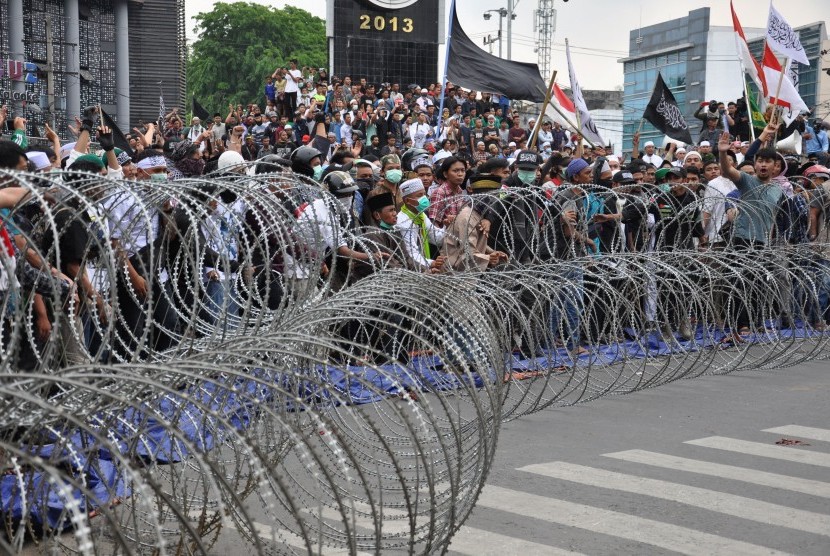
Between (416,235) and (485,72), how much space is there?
624 cm

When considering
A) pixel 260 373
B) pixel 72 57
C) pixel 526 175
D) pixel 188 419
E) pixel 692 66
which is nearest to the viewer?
pixel 260 373

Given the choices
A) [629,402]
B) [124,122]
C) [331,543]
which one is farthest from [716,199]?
[124,122]

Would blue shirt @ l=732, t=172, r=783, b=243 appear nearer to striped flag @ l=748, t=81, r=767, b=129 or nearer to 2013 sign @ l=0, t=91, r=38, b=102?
striped flag @ l=748, t=81, r=767, b=129

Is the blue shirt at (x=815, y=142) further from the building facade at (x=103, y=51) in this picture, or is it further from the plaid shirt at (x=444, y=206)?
the building facade at (x=103, y=51)

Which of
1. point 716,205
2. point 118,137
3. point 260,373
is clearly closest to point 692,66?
point 716,205

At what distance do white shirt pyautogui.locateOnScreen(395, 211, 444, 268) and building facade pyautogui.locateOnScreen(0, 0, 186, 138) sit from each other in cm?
2907

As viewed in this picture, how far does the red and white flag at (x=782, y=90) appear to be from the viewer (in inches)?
618

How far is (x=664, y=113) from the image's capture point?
58.7 ft

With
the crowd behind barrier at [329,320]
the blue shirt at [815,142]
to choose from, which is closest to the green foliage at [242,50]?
the blue shirt at [815,142]

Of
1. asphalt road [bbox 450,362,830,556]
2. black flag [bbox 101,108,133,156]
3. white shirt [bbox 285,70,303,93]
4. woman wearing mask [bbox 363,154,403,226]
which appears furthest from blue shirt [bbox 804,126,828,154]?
black flag [bbox 101,108,133,156]

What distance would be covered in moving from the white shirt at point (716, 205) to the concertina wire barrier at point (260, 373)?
0.31 metres

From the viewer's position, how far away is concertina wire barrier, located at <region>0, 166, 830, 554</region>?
3691mm

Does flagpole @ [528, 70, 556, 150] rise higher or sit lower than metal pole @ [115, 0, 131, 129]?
lower

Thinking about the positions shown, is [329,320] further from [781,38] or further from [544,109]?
[781,38]
